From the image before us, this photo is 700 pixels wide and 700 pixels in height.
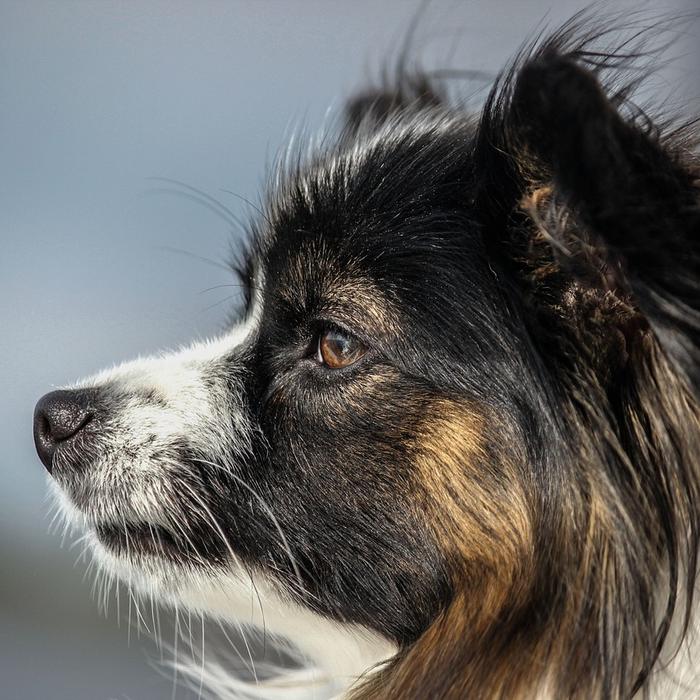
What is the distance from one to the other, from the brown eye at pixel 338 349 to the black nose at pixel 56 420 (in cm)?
37

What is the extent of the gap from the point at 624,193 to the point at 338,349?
0.49 m

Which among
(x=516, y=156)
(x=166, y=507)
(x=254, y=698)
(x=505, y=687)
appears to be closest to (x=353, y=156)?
(x=516, y=156)

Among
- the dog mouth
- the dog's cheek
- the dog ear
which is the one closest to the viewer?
the dog ear

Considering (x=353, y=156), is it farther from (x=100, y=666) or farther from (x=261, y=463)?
(x=100, y=666)

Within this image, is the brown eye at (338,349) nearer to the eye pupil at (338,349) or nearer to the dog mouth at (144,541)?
the eye pupil at (338,349)

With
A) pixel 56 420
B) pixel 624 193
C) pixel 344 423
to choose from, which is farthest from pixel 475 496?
pixel 56 420

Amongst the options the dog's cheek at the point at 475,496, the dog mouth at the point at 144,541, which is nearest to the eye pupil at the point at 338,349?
the dog's cheek at the point at 475,496

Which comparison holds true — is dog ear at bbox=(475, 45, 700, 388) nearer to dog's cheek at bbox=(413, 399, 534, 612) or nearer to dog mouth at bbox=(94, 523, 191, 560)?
dog's cheek at bbox=(413, 399, 534, 612)

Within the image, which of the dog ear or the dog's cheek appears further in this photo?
the dog's cheek

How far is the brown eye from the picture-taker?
1.19 metres

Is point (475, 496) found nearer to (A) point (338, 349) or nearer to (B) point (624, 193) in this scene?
(A) point (338, 349)

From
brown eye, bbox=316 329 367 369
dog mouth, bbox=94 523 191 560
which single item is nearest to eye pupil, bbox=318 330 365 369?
brown eye, bbox=316 329 367 369

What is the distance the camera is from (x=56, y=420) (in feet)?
4.40

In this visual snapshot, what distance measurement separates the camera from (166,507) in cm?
125
